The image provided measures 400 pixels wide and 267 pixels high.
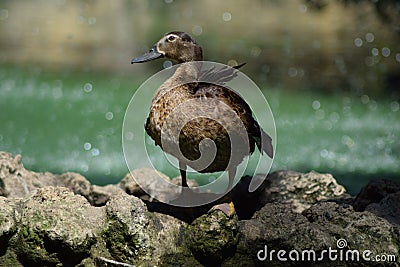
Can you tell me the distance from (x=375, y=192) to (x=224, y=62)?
268 inches

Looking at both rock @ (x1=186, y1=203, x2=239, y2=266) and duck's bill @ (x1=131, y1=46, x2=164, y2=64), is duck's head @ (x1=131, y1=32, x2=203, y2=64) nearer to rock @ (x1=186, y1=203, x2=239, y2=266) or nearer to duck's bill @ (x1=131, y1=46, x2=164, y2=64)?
duck's bill @ (x1=131, y1=46, x2=164, y2=64)

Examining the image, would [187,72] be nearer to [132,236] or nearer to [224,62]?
[132,236]

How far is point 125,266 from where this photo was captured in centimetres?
244

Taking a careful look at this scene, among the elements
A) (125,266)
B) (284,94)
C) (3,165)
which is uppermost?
(284,94)

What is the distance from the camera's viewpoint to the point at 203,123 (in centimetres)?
257

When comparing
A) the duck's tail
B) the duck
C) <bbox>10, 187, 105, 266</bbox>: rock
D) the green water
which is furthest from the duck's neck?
the green water

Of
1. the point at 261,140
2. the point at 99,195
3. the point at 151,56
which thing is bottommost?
the point at 99,195

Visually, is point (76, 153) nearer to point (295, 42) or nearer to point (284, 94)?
point (284, 94)

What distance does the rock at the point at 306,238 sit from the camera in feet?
8.14

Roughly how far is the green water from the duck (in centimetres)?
206

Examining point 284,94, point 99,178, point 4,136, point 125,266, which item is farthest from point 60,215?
point 284,94

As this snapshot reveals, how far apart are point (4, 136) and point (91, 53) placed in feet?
16.7

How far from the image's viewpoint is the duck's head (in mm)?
2855

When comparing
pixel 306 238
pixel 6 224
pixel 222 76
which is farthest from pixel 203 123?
pixel 6 224
